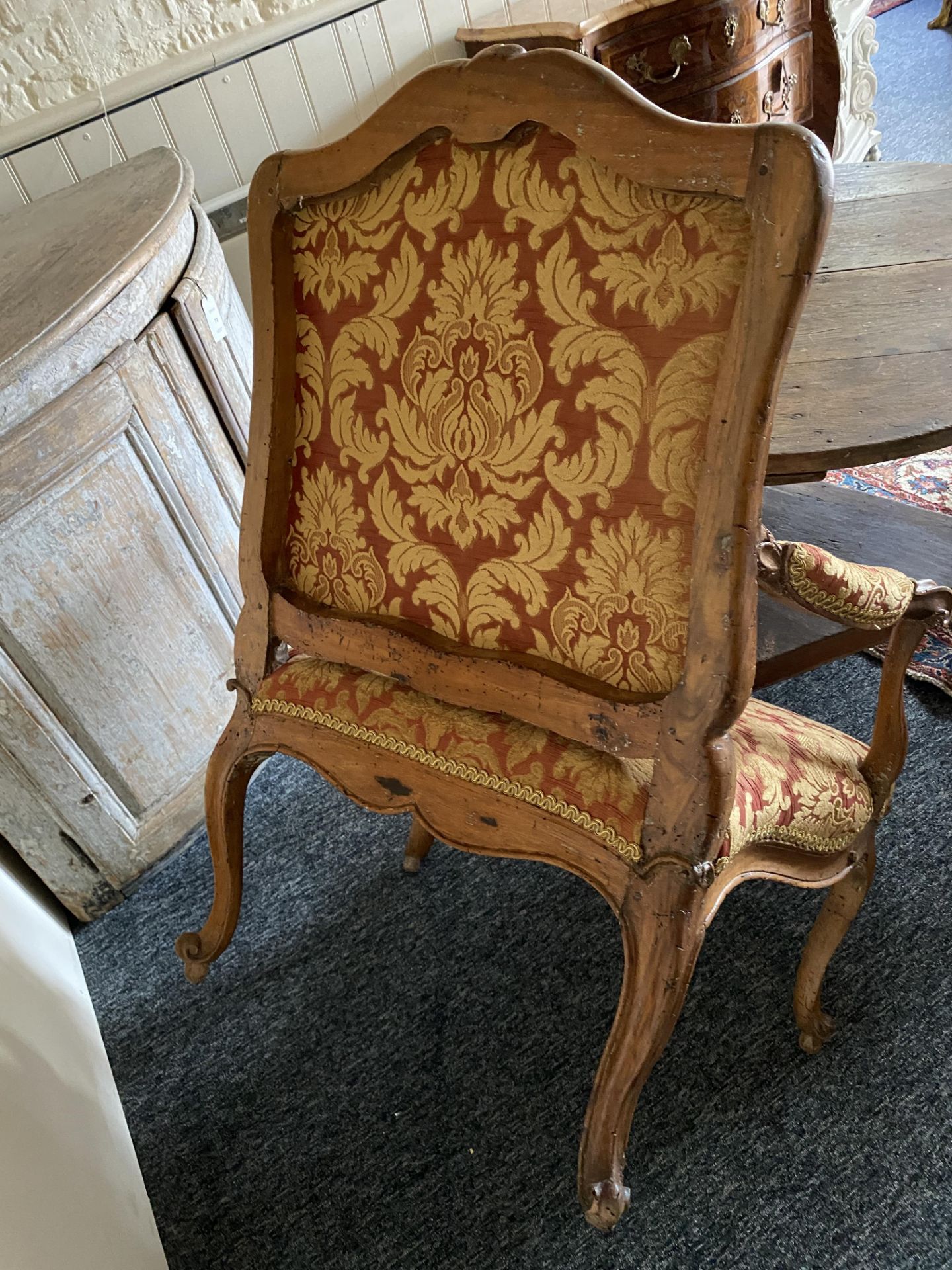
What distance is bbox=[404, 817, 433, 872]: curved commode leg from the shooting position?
1.66 metres

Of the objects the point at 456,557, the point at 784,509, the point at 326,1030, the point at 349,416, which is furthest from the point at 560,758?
the point at 784,509

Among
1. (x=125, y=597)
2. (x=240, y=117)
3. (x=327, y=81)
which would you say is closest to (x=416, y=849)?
(x=125, y=597)

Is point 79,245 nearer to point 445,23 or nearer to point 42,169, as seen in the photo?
point 42,169

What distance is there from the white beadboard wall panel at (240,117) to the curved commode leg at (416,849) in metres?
1.58

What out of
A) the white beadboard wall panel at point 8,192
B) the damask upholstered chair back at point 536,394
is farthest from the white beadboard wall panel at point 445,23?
the damask upholstered chair back at point 536,394

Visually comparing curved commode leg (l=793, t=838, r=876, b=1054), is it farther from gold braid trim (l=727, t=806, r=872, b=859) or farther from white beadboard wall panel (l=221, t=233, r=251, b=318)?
white beadboard wall panel (l=221, t=233, r=251, b=318)

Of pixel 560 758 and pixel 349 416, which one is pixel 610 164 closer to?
pixel 349 416

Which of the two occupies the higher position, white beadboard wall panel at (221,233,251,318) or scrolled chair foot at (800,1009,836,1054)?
white beadboard wall panel at (221,233,251,318)

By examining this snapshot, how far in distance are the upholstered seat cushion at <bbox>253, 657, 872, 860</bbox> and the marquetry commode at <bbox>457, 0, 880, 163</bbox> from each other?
201 cm

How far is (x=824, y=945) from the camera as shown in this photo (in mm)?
1237

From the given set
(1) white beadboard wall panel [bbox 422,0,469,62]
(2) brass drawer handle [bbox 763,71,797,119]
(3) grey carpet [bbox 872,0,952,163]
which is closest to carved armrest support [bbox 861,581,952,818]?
(1) white beadboard wall panel [bbox 422,0,469,62]

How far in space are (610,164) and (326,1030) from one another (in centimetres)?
130

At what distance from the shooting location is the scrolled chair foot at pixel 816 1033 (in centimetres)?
128

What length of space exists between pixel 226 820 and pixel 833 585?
0.80 meters
